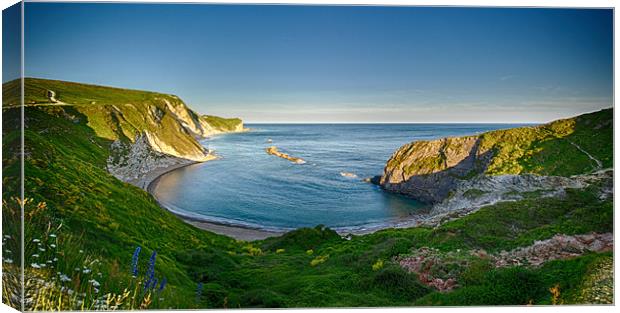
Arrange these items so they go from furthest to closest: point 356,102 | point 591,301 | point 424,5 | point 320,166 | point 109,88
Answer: point 320,166 < point 356,102 < point 109,88 < point 424,5 < point 591,301

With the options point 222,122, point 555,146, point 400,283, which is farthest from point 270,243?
point 555,146

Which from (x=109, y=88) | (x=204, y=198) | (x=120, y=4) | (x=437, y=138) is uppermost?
(x=120, y=4)

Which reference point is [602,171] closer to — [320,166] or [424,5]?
[424,5]

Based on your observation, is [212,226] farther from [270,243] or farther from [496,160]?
[496,160]

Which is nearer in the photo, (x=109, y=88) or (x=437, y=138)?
(x=109, y=88)

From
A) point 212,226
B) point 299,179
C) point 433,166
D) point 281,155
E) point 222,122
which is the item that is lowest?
point 212,226

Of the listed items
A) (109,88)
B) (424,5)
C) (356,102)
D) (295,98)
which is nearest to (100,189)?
(109,88)

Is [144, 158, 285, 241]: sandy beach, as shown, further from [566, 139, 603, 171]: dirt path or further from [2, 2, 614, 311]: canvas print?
[566, 139, 603, 171]: dirt path
